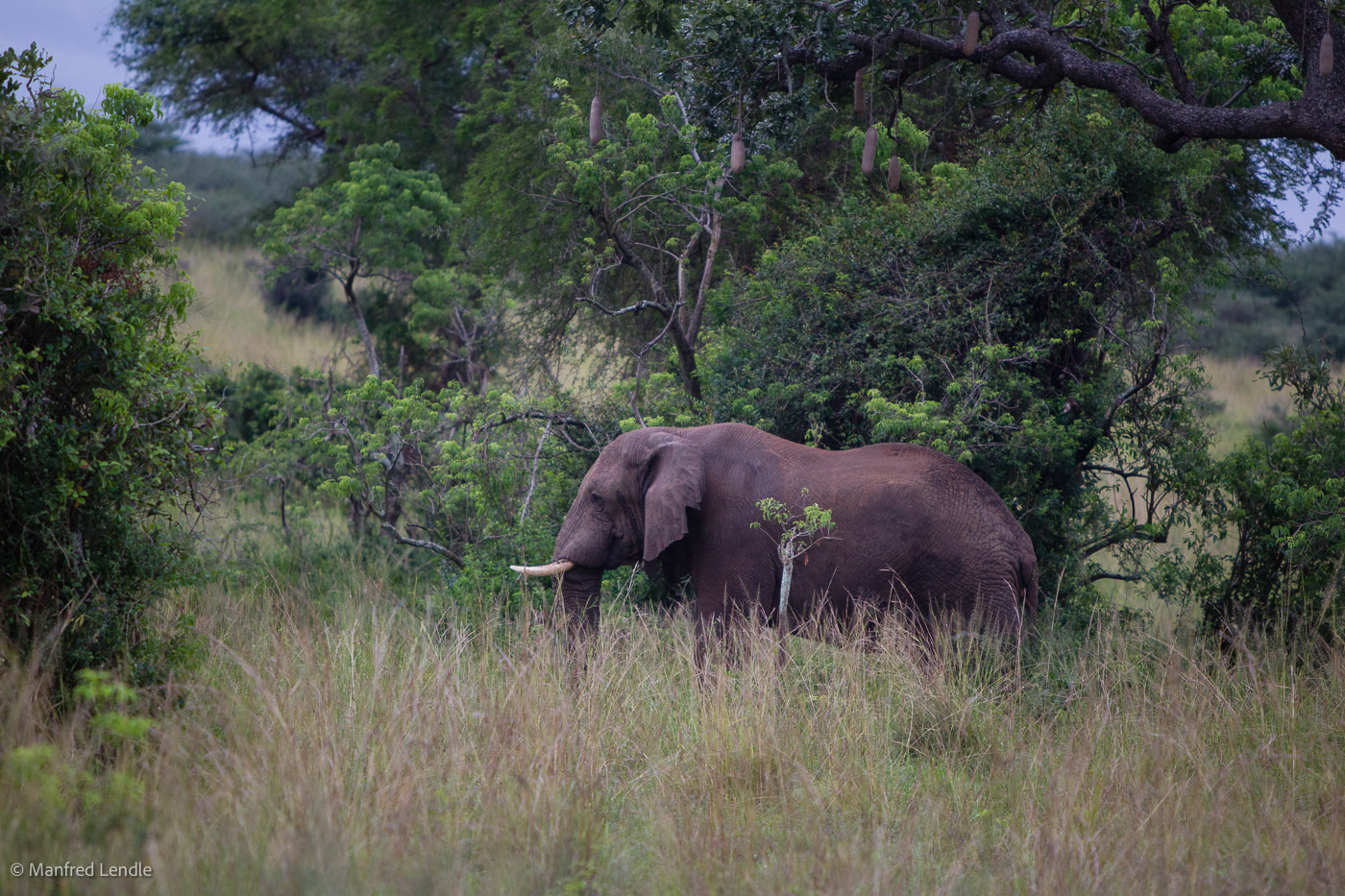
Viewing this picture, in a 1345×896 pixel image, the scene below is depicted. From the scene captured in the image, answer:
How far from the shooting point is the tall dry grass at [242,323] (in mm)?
23375

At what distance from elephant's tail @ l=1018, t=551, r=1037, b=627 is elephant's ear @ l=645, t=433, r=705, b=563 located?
2.22m

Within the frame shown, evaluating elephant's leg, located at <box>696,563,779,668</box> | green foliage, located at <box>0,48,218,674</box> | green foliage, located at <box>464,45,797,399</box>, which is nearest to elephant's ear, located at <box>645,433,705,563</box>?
elephant's leg, located at <box>696,563,779,668</box>

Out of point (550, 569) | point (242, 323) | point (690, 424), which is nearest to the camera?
point (550, 569)

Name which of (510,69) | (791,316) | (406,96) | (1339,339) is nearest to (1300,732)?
(791,316)

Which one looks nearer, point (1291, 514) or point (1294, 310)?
point (1291, 514)

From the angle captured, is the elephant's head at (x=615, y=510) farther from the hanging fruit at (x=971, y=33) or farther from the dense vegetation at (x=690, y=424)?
the hanging fruit at (x=971, y=33)

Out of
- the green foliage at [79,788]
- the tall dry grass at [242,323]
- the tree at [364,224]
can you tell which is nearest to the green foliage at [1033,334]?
the green foliage at [79,788]

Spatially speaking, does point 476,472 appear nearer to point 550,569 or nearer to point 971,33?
point 550,569

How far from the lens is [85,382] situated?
5430 mm

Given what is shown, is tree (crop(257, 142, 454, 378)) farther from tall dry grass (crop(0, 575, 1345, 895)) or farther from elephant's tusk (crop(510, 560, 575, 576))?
tall dry grass (crop(0, 575, 1345, 895))

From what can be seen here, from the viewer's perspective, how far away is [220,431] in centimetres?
624

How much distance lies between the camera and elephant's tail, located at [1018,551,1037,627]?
24.0 feet

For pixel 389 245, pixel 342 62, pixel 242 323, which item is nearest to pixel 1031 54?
pixel 389 245

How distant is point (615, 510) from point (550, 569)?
64 centimetres
